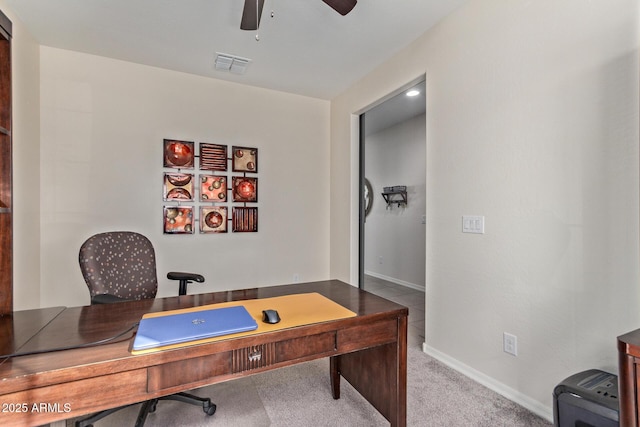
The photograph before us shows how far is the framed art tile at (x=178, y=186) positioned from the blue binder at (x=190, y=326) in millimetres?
2245

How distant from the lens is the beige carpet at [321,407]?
1.69 meters

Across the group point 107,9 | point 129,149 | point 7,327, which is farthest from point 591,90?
point 129,149

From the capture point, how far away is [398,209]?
199 inches

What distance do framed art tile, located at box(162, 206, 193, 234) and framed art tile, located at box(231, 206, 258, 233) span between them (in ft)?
1.54

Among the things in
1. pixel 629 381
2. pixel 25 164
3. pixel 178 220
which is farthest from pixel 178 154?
pixel 629 381

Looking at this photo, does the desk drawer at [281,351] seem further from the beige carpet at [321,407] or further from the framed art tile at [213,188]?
the framed art tile at [213,188]

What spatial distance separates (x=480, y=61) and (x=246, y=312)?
221 cm

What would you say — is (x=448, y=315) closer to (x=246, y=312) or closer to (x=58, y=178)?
(x=246, y=312)

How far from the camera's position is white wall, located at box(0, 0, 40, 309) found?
2270mm

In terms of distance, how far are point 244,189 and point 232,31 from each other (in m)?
1.61

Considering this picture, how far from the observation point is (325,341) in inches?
47.7

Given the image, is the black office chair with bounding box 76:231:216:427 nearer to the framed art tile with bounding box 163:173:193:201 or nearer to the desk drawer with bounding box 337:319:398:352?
the desk drawer with bounding box 337:319:398:352

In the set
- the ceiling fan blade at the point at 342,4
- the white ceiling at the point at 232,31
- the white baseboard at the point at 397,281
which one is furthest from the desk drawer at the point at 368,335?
the white baseboard at the point at 397,281

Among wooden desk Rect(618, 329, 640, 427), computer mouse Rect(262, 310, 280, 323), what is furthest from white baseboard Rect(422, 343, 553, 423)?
computer mouse Rect(262, 310, 280, 323)
